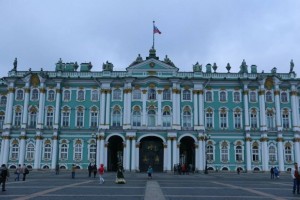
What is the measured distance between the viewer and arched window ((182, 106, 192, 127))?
193 feet

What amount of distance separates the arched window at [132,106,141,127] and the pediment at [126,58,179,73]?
21.3 feet

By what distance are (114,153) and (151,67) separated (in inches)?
622

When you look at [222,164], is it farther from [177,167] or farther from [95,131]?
[95,131]

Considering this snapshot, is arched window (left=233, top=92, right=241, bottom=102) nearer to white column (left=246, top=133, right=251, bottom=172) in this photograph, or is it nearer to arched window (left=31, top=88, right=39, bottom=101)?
white column (left=246, top=133, right=251, bottom=172)

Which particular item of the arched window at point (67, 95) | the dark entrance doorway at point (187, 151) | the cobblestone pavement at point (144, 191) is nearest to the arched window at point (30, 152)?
the arched window at point (67, 95)

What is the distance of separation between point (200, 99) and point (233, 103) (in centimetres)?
566

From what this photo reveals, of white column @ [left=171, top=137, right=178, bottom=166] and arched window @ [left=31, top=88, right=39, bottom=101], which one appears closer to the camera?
white column @ [left=171, top=137, right=178, bottom=166]

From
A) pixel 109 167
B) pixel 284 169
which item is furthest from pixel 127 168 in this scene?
pixel 284 169

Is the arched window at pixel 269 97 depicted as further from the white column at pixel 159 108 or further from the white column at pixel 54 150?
the white column at pixel 54 150

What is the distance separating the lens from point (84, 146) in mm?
58750

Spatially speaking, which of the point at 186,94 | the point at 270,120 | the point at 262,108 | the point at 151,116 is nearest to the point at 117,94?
the point at 151,116

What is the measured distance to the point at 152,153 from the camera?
2308 inches

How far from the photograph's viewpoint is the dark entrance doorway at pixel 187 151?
5959 centimetres

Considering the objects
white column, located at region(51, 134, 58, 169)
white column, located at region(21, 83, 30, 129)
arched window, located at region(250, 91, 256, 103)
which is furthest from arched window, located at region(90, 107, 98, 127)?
arched window, located at region(250, 91, 256, 103)
